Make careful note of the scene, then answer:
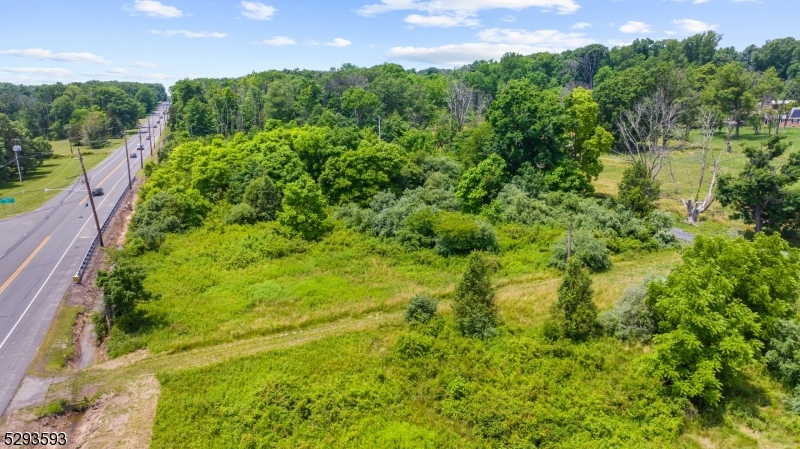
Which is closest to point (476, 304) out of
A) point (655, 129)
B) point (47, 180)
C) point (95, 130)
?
point (655, 129)

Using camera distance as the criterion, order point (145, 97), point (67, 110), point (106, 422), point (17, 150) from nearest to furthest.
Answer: point (106, 422)
point (17, 150)
point (67, 110)
point (145, 97)

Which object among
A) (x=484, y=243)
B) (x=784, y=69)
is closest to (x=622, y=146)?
(x=484, y=243)

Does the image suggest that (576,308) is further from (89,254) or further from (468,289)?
(89,254)

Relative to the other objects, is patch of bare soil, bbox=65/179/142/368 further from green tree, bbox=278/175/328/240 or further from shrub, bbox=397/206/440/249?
shrub, bbox=397/206/440/249

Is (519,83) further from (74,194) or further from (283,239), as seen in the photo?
(74,194)

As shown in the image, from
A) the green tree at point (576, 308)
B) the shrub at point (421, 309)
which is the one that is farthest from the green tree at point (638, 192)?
the shrub at point (421, 309)

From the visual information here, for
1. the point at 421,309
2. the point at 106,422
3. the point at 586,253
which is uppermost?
the point at 586,253
